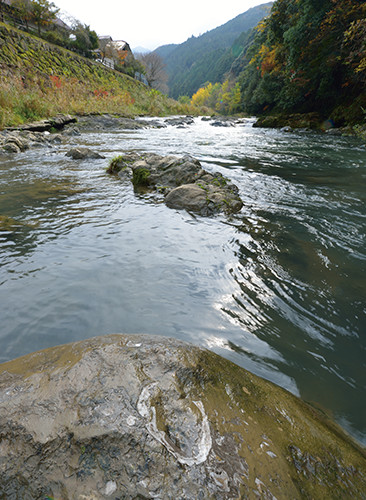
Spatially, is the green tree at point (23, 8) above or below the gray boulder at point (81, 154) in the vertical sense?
above

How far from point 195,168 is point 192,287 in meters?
3.71

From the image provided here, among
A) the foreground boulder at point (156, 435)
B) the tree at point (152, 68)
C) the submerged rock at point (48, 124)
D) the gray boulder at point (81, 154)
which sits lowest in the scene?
the gray boulder at point (81, 154)

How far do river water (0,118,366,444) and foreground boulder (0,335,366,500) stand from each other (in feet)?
1.36

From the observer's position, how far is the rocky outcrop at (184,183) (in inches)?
162

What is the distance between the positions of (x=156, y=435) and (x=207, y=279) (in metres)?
1.64

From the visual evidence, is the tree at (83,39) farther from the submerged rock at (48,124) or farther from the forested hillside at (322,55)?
the submerged rock at (48,124)

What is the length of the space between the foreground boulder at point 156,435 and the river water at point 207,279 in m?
0.41

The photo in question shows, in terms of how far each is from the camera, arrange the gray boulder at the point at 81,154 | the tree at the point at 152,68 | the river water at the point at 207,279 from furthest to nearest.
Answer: the tree at the point at 152,68 → the gray boulder at the point at 81,154 → the river water at the point at 207,279

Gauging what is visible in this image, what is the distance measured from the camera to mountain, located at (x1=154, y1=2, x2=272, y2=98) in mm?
116438

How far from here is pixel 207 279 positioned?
8.00 ft

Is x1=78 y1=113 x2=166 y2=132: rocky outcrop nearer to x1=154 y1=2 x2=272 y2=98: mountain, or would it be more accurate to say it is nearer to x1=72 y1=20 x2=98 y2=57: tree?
x1=72 y1=20 x2=98 y2=57: tree

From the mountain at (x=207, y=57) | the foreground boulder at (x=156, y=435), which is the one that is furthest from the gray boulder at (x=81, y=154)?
the mountain at (x=207, y=57)

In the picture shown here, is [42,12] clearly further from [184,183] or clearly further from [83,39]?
[184,183]

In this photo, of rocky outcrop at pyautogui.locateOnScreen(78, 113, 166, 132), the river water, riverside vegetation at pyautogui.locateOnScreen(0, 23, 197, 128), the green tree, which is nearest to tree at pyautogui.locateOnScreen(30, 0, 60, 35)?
the green tree
